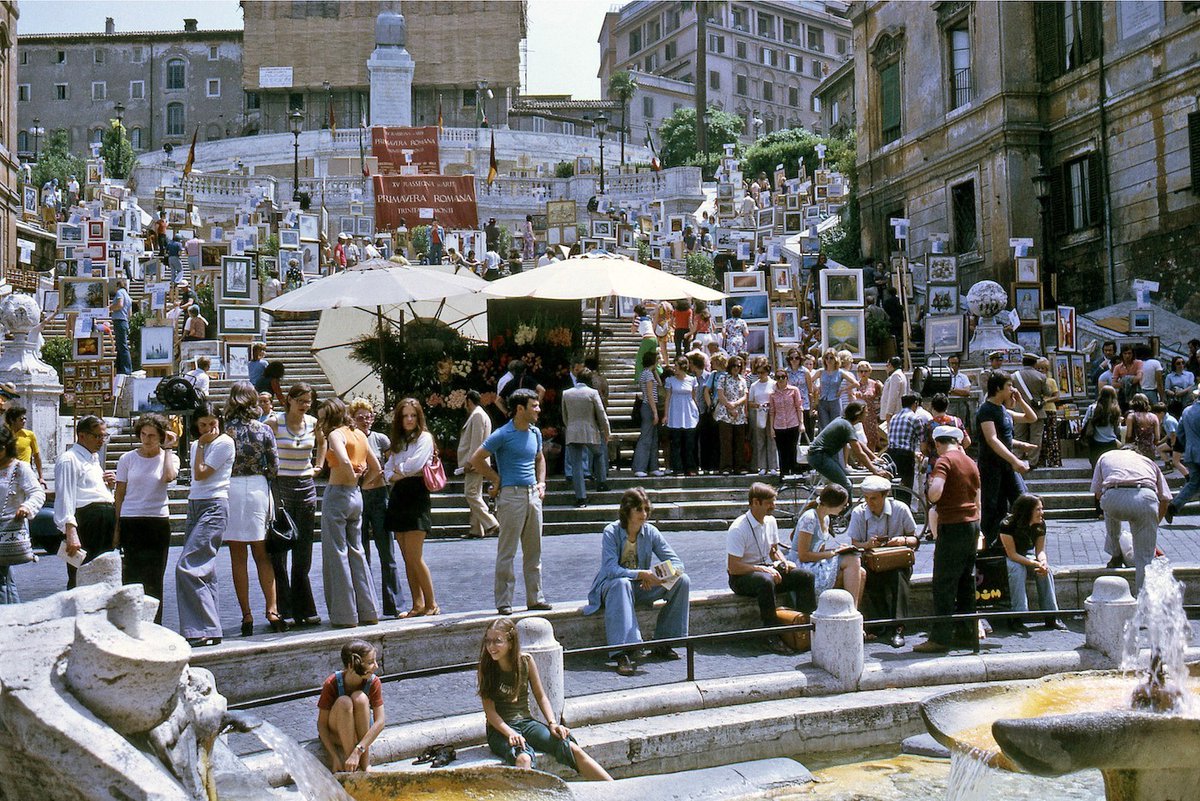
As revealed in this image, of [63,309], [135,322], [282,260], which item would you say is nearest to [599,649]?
[63,309]

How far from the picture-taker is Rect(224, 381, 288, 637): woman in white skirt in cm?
834

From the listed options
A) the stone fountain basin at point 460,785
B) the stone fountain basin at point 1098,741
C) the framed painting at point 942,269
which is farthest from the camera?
the framed painting at point 942,269

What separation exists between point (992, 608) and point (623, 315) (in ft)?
58.9

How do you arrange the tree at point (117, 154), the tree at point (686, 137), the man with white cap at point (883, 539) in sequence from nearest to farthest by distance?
1. the man with white cap at point (883, 539)
2. the tree at point (117, 154)
3. the tree at point (686, 137)

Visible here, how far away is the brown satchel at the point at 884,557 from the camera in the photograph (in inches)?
361

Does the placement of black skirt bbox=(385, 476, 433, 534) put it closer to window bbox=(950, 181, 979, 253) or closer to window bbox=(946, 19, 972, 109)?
window bbox=(950, 181, 979, 253)

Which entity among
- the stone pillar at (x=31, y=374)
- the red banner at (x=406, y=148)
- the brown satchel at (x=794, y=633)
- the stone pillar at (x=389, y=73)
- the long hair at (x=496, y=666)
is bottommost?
the brown satchel at (x=794, y=633)

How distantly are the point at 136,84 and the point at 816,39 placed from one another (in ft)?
174

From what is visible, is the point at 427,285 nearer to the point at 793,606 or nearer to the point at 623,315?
the point at 793,606

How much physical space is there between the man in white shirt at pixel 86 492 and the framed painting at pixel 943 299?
2042 cm

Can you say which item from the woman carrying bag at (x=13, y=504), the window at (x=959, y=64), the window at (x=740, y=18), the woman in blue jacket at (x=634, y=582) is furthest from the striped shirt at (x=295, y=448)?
the window at (x=740, y=18)

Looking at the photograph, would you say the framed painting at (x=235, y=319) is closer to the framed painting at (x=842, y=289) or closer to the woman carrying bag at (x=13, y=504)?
the framed painting at (x=842, y=289)

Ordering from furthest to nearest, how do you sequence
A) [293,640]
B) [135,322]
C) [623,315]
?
[623,315] → [135,322] → [293,640]

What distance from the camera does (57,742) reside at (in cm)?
288
